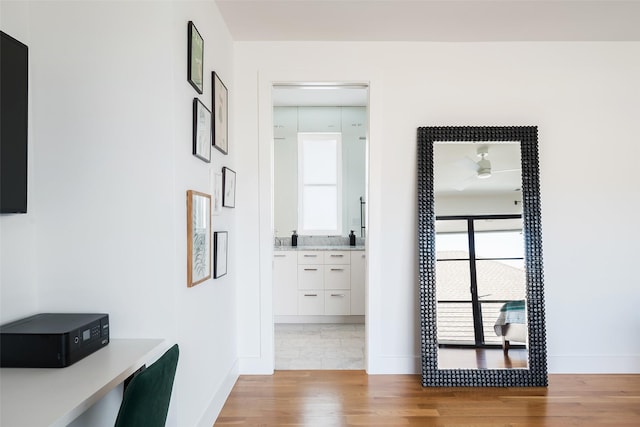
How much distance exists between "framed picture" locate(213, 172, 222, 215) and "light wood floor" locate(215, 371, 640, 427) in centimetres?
126

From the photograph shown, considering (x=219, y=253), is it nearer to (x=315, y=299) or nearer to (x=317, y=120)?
(x=315, y=299)

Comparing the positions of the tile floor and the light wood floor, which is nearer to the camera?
the light wood floor

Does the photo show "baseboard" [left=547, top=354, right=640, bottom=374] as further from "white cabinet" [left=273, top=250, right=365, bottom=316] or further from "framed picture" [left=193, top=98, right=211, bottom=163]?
"framed picture" [left=193, top=98, right=211, bottom=163]

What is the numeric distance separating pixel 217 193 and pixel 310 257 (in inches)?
83.8

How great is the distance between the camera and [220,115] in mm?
2449

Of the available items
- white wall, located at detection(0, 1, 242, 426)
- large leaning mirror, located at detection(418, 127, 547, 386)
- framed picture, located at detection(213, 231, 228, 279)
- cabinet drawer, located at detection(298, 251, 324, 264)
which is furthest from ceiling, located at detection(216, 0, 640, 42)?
cabinet drawer, located at detection(298, 251, 324, 264)

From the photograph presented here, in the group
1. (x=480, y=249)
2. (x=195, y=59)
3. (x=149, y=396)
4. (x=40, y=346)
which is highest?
(x=195, y=59)

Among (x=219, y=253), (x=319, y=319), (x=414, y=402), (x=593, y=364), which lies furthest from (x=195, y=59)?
(x=593, y=364)

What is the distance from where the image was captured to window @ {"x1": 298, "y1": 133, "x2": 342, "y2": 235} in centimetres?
488

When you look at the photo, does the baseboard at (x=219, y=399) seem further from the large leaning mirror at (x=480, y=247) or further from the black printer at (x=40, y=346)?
the large leaning mirror at (x=480, y=247)

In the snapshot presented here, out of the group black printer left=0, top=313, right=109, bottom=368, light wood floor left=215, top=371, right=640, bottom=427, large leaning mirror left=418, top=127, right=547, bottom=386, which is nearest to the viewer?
black printer left=0, top=313, right=109, bottom=368

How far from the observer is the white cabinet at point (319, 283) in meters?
4.34

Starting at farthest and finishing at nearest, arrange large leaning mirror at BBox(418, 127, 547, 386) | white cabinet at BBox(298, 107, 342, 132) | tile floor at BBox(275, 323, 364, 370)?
white cabinet at BBox(298, 107, 342, 132)
tile floor at BBox(275, 323, 364, 370)
large leaning mirror at BBox(418, 127, 547, 386)

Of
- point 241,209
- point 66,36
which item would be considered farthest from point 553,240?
point 66,36
